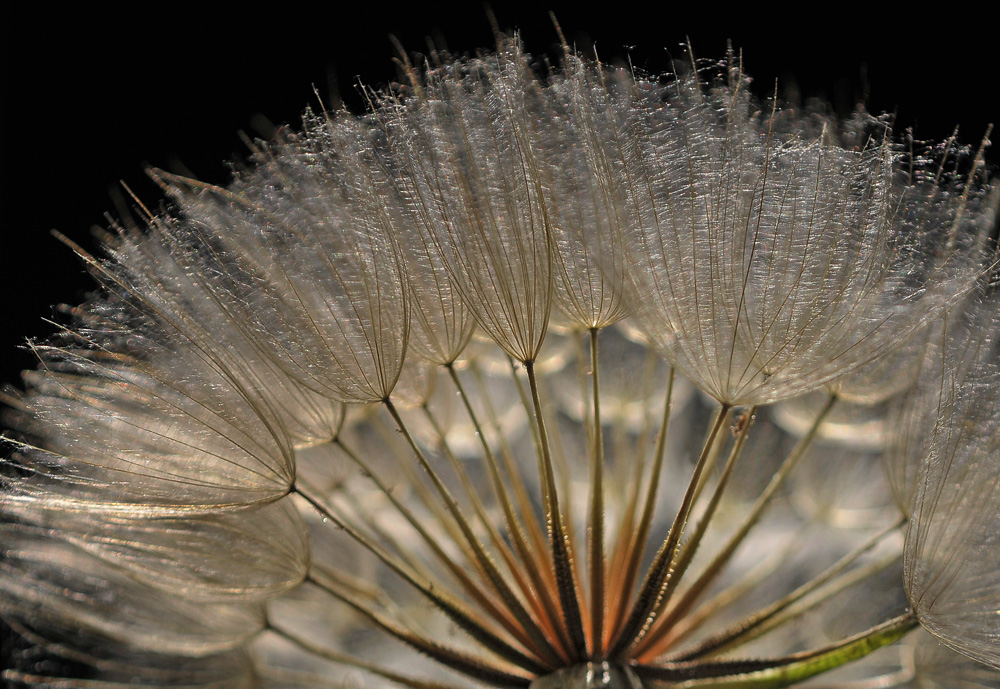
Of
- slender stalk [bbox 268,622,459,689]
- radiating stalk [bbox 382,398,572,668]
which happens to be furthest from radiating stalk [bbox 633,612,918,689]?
slender stalk [bbox 268,622,459,689]

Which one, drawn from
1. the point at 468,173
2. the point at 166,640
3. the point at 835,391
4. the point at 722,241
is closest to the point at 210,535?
the point at 166,640

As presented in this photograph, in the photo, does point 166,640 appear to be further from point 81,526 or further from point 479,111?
point 479,111

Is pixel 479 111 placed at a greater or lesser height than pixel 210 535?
greater

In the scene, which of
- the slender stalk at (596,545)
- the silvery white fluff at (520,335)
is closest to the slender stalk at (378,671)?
the silvery white fluff at (520,335)

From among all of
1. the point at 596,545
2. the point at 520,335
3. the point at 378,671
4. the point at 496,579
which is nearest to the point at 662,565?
the point at 596,545

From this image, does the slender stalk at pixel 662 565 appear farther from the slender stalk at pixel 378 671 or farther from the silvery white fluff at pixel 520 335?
the slender stalk at pixel 378 671

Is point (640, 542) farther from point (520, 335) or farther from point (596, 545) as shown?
point (520, 335)
